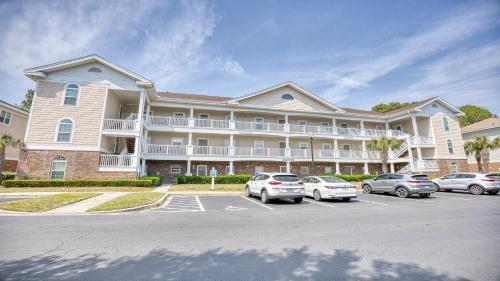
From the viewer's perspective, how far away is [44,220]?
7383 millimetres

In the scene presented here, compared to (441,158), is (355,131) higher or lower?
higher

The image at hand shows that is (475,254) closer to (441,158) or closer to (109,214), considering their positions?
(109,214)

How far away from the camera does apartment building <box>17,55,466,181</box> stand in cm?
1770

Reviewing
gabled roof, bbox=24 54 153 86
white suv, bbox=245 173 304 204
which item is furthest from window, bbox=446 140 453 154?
gabled roof, bbox=24 54 153 86

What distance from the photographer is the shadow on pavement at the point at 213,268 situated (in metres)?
3.51

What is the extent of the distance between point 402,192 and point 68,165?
23710mm

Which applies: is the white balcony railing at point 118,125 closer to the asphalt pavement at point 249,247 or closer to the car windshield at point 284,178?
the asphalt pavement at point 249,247

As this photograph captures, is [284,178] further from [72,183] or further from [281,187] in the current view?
[72,183]

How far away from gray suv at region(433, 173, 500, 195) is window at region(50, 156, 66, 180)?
2901 centimetres

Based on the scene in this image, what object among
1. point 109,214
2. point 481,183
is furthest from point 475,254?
point 481,183

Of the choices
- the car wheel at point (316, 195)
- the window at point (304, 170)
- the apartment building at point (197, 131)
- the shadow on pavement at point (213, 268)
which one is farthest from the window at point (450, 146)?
the shadow on pavement at point (213, 268)

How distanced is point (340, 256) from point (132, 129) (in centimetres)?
1955

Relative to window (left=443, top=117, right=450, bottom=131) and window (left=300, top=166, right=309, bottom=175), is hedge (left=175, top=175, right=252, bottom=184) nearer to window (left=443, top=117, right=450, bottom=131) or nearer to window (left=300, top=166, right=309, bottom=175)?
window (left=300, top=166, right=309, bottom=175)

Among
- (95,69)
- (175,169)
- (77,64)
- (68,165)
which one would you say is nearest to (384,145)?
(175,169)
